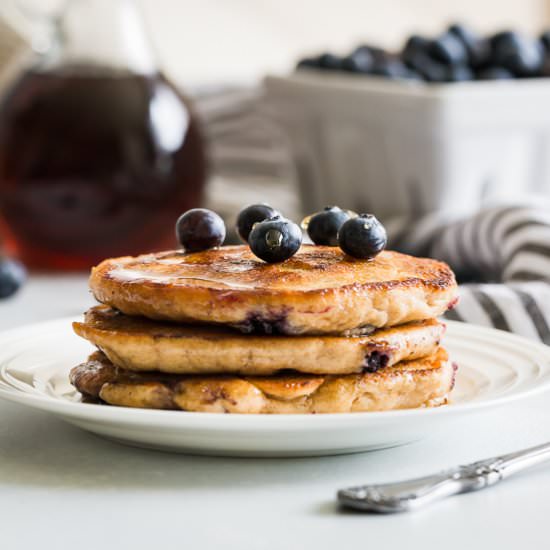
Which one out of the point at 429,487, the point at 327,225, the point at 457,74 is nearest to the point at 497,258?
the point at 457,74

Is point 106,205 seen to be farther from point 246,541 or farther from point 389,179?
point 246,541

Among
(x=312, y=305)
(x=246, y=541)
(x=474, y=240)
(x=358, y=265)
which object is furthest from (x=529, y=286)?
(x=246, y=541)

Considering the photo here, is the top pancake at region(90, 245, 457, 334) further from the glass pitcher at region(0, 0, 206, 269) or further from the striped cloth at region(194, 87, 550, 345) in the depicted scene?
the glass pitcher at region(0, 0, 206, 269)

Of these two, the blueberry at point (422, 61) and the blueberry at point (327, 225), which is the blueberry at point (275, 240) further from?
the blueberry at point (422, 61)

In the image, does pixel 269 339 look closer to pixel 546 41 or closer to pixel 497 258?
pixel 497 258

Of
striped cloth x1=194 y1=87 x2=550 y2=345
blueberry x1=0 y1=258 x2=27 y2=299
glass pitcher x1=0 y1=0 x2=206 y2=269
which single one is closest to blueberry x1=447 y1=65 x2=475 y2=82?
striped cloth x1=194 y1=87 x2=550 y2=345
